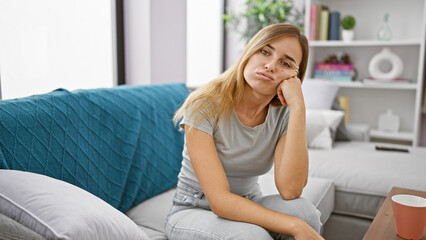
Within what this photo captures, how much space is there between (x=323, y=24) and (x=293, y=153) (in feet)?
7.95

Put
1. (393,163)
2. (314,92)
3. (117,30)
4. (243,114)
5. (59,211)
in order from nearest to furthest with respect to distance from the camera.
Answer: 1. (59,211)
2. (243,114)
3. (393,163)
4. (117,30)
5. (314,92)

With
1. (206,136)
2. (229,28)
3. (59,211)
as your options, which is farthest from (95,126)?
(229,28)

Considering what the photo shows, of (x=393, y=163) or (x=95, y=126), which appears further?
(x=393, y=163)

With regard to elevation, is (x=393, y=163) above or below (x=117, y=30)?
below

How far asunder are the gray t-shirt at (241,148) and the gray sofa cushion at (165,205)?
20 cm

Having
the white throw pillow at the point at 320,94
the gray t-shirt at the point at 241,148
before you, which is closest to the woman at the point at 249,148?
the gray t-shirt at the point at 241,148

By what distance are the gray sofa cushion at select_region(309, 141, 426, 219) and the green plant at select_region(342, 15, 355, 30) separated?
4.81 ft

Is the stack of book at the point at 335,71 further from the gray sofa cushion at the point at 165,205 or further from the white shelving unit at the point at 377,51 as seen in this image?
the gray sofa cushion at the point at 165,205

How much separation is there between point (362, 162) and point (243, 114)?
99 cm

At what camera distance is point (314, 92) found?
8.46 ft

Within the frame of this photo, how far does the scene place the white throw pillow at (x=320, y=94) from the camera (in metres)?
2.54

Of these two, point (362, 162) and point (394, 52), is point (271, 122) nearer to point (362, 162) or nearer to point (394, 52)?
point (362, 162)

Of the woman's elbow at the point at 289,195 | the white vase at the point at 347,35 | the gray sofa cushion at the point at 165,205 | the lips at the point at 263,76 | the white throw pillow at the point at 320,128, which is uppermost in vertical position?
the white vase at the point at 347,35

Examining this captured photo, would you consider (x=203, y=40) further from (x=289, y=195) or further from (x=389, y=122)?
(x=289, y=195)
